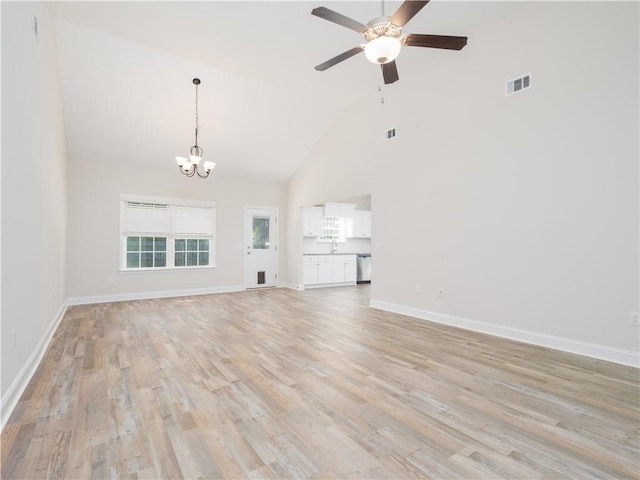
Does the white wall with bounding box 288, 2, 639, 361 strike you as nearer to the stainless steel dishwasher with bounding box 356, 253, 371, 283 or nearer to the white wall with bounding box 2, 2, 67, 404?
the stainless steel dishwasher with bounding box 356, 253, 371, 283

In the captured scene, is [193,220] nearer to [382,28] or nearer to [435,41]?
[382,28]

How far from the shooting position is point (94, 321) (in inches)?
180

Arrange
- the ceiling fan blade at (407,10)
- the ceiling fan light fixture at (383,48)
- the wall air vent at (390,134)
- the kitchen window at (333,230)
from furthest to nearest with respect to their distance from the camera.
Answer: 1. the kitchen window at (333,230)
2. the wall air vent at (390,134)
3. the ceiling fan light fixture at (383,48)
4. the ceiling fan blade at (407,10)

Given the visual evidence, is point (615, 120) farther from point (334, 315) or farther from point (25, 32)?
point (25, 32)

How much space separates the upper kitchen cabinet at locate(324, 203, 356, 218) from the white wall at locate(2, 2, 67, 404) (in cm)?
571

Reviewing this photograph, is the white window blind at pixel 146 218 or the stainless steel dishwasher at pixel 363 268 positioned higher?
the white window blind at pixel 146 218

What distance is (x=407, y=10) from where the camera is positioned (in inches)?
92.4

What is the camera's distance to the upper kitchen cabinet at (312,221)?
Result: 7.98m

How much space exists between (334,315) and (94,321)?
352 cm

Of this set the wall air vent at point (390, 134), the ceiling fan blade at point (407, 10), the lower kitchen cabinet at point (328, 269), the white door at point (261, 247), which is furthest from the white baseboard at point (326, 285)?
the ceiling fan blade at point (407, 10)

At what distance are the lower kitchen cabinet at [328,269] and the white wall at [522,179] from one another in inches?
113

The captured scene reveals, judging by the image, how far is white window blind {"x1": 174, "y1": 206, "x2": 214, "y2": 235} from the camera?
7.02m

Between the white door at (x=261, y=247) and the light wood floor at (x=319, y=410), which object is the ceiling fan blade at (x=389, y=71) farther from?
the white door at (x=261, y=247)

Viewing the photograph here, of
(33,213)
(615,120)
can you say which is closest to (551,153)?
(615,120)
